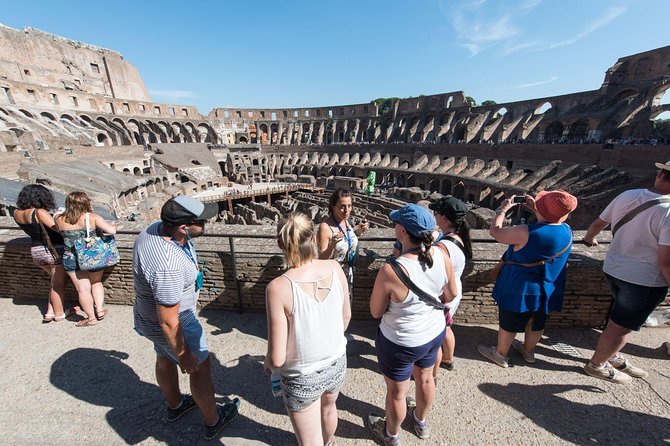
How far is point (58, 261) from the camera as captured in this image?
3.31 m

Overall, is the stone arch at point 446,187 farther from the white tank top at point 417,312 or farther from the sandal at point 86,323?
the sandal at point 86,323

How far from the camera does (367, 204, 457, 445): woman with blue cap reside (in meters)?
1.72

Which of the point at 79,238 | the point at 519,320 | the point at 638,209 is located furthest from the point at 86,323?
the point at 638,209

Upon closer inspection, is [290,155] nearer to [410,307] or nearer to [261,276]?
[261,276]

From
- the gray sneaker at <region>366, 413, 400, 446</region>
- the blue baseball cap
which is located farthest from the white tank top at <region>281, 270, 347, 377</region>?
the gray sneaker at <region>366, 413, 400, 446</region>

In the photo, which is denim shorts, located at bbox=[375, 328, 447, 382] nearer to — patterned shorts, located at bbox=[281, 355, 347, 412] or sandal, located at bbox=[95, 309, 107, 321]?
patterned shorts, located at bbox=[281, 355, 347, 412]

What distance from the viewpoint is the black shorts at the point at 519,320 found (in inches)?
105

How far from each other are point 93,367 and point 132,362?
0.37 metres

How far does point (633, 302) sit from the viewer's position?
242 cm

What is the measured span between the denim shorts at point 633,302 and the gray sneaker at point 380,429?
237 centimetres

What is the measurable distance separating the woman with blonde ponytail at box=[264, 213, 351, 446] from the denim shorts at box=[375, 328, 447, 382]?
385 millimetres

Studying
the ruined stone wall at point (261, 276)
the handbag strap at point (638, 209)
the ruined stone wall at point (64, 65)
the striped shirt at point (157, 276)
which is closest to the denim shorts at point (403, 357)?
the ruined stone wall at point (261, 276)

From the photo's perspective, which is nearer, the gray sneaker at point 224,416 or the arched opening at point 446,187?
the gray sneaker at point 224,416

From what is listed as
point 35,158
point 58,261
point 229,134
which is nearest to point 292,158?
point 229,134
